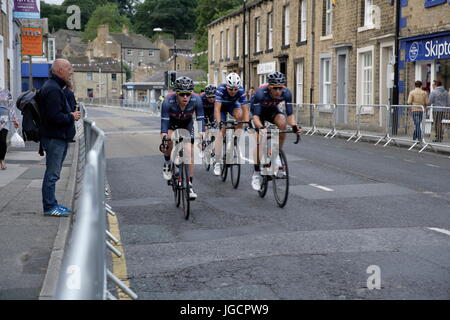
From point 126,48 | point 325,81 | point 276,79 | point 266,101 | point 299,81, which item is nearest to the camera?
point 276,79

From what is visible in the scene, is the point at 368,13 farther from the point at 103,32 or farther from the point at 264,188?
the point at 103,32

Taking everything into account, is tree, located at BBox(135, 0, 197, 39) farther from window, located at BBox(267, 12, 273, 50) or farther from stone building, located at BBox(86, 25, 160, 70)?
window, located at BBox(267, 12, 273, 50)

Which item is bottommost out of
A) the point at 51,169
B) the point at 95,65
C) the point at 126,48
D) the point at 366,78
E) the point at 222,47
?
the point at 51,169

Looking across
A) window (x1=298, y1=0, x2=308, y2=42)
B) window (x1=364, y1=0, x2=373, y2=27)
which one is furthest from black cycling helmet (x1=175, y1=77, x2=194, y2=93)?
window (x1=298, y1=0, x2=308, y2=42)

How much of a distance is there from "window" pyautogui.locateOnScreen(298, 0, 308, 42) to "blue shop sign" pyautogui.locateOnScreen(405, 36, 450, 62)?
37.8 ft

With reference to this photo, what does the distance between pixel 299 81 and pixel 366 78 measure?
336 inches

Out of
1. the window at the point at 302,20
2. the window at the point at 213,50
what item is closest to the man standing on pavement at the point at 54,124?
the window at the point at 302,20

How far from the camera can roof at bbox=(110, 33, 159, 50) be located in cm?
12975

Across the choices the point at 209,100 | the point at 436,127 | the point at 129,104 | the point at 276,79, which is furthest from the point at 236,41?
the point at 276,79

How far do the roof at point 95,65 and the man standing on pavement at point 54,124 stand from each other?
102863mm

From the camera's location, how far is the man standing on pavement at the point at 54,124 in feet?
27.3

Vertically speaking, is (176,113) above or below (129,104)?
below

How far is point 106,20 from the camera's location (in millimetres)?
140625

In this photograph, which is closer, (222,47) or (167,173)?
(167,173)
